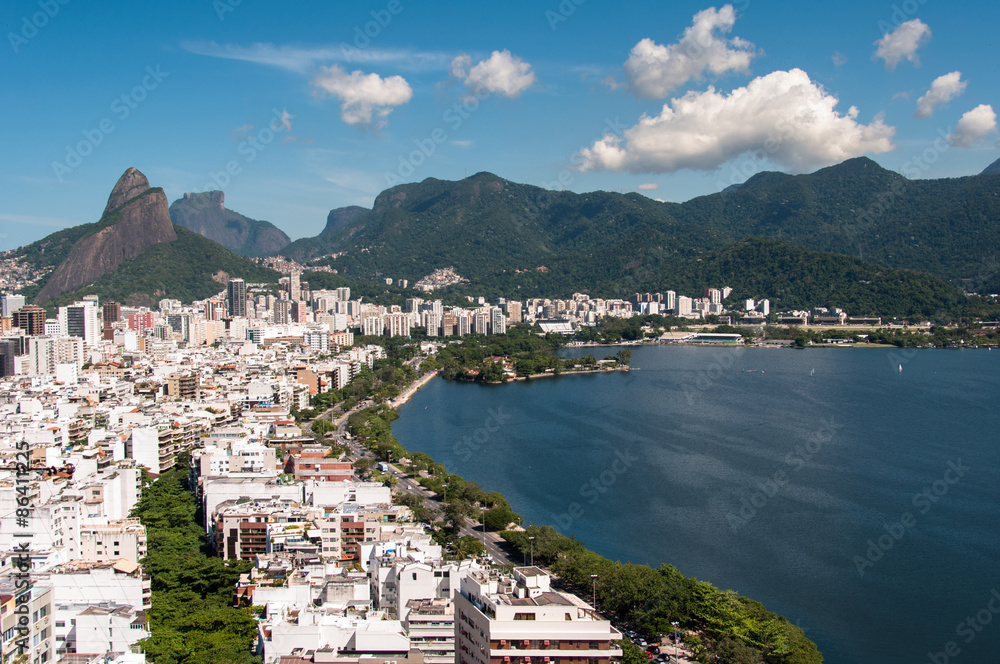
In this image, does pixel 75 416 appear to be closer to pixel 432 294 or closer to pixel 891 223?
pixel 432 294

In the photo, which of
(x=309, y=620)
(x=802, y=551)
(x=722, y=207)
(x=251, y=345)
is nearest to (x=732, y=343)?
(x=251, y=345)

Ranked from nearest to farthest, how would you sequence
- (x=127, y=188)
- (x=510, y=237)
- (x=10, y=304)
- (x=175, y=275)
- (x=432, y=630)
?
1. (x=432, y=630)
2. (x=10, y=304)
3. (x=175, y=275)
4. (x=127, y=188)
5. (x=510, y=237)

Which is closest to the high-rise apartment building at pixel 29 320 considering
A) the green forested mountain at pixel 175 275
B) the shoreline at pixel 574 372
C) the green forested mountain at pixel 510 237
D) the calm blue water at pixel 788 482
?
the green forested mountain at pixel 175 275

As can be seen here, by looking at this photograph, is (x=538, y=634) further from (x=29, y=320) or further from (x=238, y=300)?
(x=238, y=300)

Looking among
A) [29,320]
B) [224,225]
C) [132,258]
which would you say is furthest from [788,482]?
[224,225]

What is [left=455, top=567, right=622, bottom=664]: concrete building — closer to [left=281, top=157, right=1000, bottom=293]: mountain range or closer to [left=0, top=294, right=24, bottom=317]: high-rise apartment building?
[left=0, top=294, right=24, bottom=317]: high-rise apartment building

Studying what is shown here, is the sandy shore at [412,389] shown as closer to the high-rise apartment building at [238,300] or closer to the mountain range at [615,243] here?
the high-rise apartment building at [238,300]

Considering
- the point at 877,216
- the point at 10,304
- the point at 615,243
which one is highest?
the point at 877,216
